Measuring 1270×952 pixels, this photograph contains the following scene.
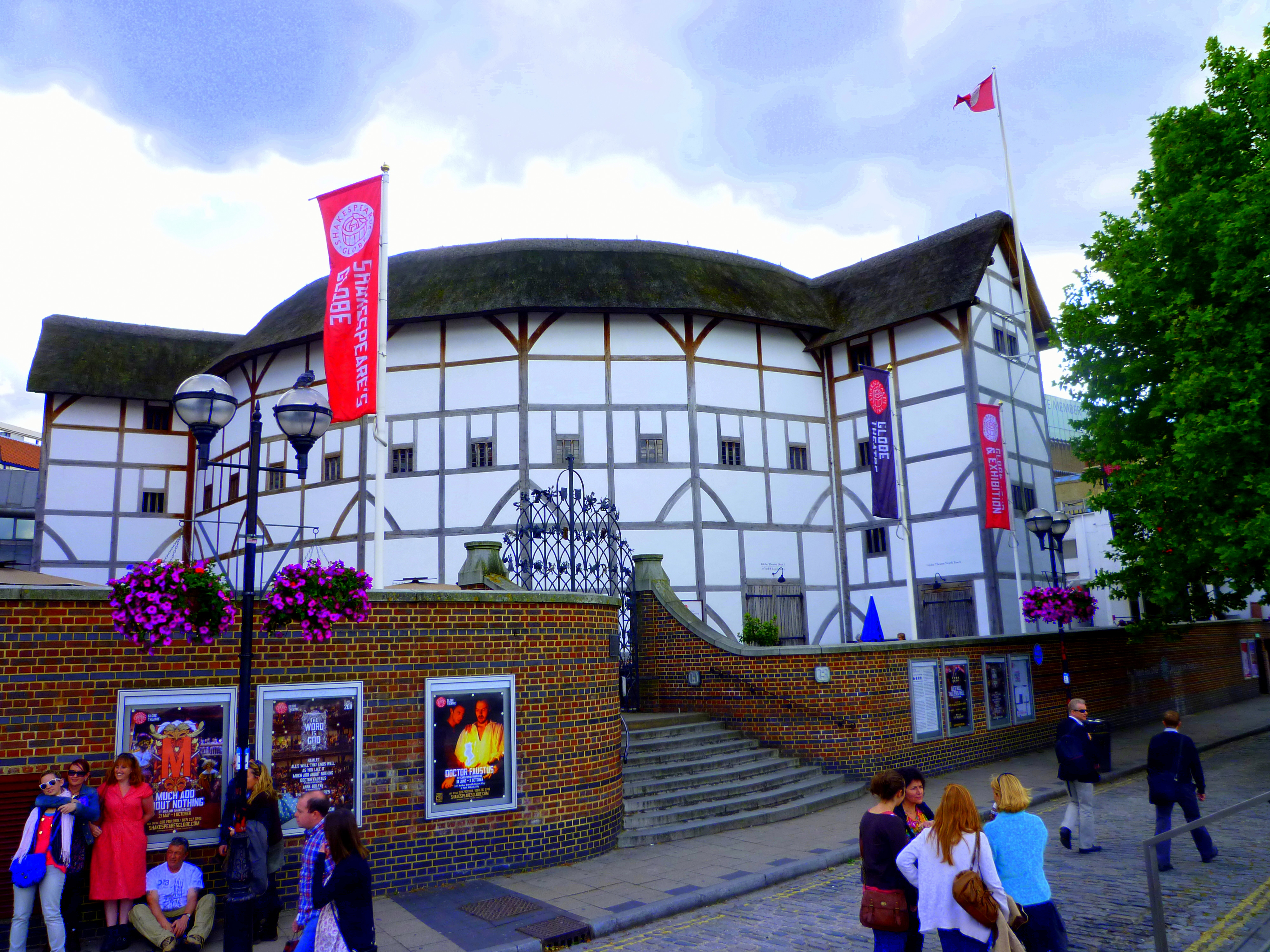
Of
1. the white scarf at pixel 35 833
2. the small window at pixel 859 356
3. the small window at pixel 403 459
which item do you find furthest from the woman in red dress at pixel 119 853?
the small window at pixel 859 356

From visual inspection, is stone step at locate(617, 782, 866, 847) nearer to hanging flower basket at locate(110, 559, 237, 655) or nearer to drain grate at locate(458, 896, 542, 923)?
drain grate at locate(458, 896, 542, 923)

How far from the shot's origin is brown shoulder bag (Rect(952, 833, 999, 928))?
4656mm

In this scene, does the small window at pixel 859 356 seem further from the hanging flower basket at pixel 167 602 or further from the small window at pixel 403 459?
the hanging flower basket at pixel 167 602

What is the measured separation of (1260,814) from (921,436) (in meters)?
13.5

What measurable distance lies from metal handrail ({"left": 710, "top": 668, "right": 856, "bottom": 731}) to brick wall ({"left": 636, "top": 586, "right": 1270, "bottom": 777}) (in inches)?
0.6

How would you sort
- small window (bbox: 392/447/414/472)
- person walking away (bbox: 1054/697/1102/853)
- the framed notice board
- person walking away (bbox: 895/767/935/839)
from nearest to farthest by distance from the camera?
person walking away (bbox: 895/767/935/839)
person walking away (bbox: 1054/697/1102/853)
the framed notice board
small window (bbox: 392/447/414/472)

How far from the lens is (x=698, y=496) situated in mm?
22609

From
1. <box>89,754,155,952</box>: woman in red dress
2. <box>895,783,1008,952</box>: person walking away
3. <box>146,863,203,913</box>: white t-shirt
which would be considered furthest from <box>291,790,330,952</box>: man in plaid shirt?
<box>895,783,1008,952</box>: person walking away

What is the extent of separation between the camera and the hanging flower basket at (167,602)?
7.24 metres

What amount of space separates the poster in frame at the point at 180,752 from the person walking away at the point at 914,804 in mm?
5852

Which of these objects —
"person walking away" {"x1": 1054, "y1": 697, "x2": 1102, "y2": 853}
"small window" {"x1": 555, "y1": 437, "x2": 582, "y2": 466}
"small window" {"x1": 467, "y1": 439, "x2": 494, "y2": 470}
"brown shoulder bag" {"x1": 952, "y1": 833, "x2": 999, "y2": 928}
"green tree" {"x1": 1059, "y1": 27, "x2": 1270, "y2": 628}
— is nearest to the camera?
"brown shoulder bag" {"x1": 952, "y1": 833, "x2": 999, "y2": 928}

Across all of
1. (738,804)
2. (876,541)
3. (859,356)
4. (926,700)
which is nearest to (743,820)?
(738,804)

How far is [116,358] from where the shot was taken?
28062 millimetres

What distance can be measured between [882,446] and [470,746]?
40.8 ft
